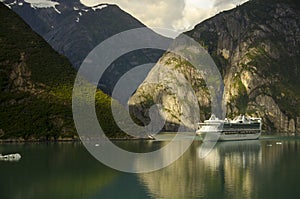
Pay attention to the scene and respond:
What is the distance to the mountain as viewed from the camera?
147 metres

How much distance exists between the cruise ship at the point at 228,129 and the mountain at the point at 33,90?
3005 centimetres

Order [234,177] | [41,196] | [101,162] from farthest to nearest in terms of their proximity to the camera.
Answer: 1. [101,162]
2. [234,177]
3. [41,196]

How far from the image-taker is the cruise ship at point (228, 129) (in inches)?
6235

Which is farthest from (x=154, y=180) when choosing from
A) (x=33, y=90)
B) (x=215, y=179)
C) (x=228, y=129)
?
(x=228, y=129)

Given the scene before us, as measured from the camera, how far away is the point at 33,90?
158625mm

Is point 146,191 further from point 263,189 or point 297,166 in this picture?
point 297,166

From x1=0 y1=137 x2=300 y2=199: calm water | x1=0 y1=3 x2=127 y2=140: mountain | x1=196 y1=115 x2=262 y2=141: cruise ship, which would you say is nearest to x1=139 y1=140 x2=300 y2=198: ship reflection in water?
x1=0 y1=137 x2=300 y2=199: calm water

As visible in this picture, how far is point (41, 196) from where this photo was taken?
4766cm

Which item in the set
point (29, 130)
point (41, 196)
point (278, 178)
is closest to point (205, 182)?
point (278, 178)

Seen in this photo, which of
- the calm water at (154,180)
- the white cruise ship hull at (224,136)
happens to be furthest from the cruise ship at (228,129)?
the calm water at (154,180)

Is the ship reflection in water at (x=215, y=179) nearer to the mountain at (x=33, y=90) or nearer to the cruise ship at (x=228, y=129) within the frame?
the cruise ship at (x=228, y=129)

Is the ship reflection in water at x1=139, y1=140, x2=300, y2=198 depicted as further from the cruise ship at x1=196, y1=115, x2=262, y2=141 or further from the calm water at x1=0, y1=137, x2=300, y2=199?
the cruise ship at x1=196, y1=115, x2=262, y2=141

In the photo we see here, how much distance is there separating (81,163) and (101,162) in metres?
4.27

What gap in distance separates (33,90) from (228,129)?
69790mm
